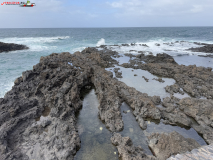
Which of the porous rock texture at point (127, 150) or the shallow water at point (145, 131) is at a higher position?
the porous rock texture at point (127, 150)

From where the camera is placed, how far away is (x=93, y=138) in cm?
746

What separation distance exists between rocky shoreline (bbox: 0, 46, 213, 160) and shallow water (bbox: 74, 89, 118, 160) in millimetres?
380

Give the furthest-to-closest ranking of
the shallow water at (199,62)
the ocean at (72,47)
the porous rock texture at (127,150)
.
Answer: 1. the shallow water at (199,62)
2. the ocean at (72,47)
3. the porous rock texture at (127,150)

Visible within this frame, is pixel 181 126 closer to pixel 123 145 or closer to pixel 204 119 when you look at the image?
pixel 204 119

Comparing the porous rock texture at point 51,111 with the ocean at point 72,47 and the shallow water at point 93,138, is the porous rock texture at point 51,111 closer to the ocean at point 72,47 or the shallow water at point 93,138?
the shallow water at point 93,138

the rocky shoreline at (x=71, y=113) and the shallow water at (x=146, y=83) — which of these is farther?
the shallow water at (x=146, y=83)

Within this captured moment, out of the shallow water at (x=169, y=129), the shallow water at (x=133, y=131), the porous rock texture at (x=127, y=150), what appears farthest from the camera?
the shallow water at (x=169, y=129)

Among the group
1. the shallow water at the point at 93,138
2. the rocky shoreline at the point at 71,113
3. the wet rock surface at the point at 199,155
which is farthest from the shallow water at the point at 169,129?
the shallow water at the point at 93,138

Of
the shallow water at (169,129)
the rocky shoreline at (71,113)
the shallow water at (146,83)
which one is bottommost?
the shallow water at (169,129)

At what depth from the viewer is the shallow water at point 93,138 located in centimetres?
649

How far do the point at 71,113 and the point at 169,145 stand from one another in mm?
6311

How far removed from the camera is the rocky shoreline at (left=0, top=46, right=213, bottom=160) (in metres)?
6.24

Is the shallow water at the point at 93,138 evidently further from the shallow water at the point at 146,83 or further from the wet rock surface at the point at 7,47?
the wet rock surface at the point at 7,47

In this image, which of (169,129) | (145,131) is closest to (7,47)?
(145,131)
